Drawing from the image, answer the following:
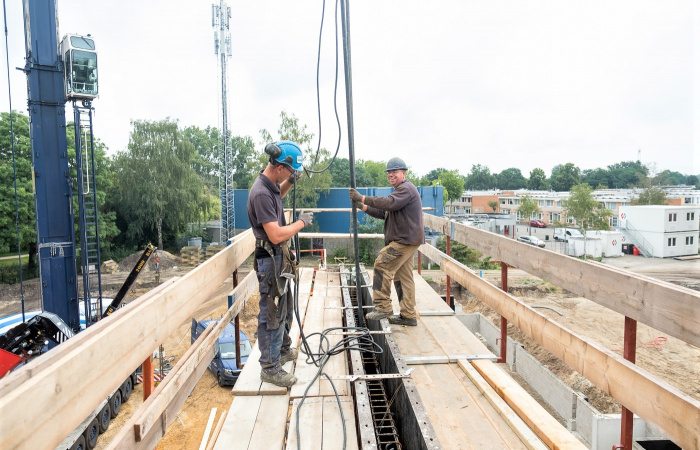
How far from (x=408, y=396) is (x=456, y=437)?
0.41m

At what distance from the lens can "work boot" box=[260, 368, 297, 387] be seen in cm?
342

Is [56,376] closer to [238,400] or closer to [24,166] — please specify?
[238,400]

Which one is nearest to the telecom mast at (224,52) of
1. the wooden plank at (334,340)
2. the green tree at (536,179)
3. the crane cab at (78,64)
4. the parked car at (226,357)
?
the parked car at (226,357)

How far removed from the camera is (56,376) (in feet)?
4.35

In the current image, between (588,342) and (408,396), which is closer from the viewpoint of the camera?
(588,342)

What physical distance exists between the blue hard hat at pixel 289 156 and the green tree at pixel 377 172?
58.3 metres

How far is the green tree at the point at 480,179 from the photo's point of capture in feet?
344

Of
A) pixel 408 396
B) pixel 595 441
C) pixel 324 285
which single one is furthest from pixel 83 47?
pixel 595 441

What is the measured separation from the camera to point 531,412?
292 centimetres

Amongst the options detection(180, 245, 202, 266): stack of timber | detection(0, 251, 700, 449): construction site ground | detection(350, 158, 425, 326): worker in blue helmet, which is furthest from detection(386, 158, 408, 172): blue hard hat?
detection(180, 245, 202, 266): stack of timber

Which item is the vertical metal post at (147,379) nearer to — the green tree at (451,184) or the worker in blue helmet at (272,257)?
the worker in blue helmet at (272,257)

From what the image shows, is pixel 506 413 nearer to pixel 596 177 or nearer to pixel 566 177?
pixel 566 177

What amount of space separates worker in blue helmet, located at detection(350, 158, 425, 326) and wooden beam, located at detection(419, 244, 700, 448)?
1.32 metres

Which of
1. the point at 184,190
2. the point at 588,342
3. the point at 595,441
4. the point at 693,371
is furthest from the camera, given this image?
the point at 184,190
